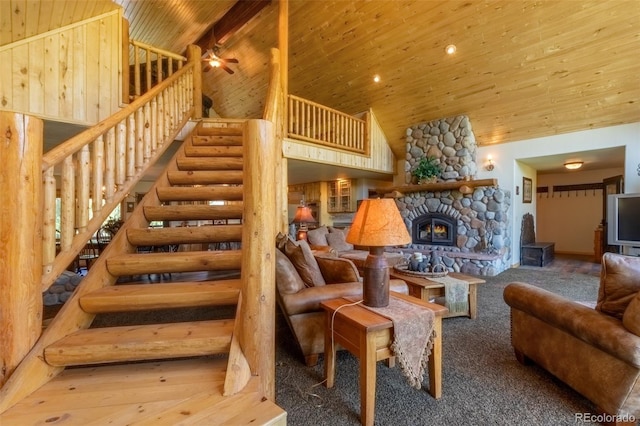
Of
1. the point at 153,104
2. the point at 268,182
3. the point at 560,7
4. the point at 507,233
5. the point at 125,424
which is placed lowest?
the point at 125,424

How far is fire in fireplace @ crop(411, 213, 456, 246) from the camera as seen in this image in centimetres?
612

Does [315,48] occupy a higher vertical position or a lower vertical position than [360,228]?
higher

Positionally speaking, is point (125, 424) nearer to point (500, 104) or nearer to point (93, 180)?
point (93, 180)

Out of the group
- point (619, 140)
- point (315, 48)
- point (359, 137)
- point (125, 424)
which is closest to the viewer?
point (125, 424)

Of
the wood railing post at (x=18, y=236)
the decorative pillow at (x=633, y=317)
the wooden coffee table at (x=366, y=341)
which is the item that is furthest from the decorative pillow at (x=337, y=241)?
the wood railing post at (x=18, y=236)

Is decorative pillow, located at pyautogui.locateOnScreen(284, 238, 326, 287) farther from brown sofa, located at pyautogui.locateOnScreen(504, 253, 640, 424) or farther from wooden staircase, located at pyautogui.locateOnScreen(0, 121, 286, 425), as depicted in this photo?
brown sofa, located at pyautogui.locateOnScreen(504, 253, 640, 424)

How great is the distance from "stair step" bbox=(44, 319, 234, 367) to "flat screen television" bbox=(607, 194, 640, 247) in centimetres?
566

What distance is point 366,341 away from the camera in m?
1.65

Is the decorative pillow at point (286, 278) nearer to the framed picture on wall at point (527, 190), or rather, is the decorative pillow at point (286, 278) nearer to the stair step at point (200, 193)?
the stair step at point (200, 193)

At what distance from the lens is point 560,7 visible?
3781mm

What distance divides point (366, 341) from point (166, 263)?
146cm

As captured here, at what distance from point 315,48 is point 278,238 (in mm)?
4492

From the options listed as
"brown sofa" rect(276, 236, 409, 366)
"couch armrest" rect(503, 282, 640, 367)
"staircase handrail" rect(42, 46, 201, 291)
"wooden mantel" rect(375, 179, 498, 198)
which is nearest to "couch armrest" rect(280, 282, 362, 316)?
"brown sofa" rect(276, 236, 409, 366)

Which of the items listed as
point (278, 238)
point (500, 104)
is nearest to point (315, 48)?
point (500, 104)
